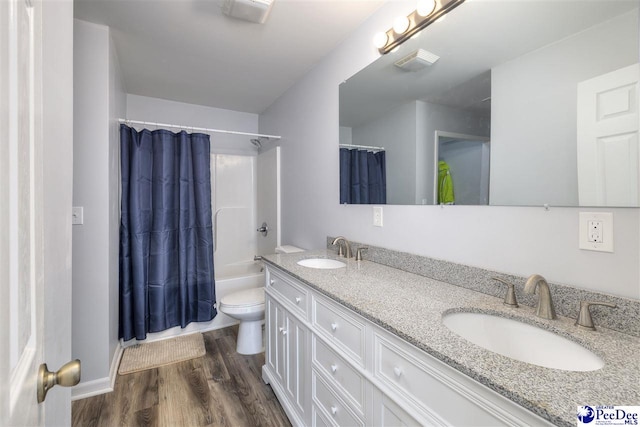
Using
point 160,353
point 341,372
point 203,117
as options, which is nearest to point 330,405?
point 341,372

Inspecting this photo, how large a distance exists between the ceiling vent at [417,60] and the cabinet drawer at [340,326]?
1246mm

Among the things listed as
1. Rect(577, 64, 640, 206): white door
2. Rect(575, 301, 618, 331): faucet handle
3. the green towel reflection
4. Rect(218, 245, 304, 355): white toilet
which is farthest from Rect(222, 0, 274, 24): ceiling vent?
Rect(575, 301, 618, 331): faucet handle

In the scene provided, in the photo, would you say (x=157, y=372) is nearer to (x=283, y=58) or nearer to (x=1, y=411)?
(x=1, y=411)

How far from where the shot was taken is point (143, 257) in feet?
7.63

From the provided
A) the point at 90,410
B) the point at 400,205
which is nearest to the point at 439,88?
the point at 400,205

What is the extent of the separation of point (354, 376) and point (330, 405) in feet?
0.87

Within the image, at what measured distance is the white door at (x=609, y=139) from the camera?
80 cm

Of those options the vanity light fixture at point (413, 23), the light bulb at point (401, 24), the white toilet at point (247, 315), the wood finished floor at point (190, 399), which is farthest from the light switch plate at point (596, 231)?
the white toilet at point (247, 315)

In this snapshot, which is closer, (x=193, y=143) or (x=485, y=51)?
(x=485, y=51)

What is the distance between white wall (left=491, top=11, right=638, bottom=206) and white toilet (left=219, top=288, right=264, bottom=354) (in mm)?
1813

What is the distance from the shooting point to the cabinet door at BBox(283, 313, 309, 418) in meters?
1.37

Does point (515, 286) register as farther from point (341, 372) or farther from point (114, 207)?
point (114, 207)

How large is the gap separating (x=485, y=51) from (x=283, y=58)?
1476 millimetres

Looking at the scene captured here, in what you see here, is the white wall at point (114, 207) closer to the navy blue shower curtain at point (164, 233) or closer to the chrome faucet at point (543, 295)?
the navy blue shower curtain at point (164, 233)
